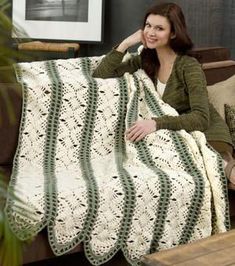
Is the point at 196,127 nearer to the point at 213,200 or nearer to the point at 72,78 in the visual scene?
the point at 213,200

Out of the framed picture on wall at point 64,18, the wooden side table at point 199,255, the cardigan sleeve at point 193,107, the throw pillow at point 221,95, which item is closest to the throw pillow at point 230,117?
the throw pillow at point 221,95

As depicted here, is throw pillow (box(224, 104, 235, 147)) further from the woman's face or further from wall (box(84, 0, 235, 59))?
wall (box(84, 0, 235, 59))

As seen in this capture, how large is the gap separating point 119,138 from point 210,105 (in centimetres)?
51

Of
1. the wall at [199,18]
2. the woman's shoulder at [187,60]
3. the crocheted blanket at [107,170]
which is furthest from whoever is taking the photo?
the wall at [199,18]

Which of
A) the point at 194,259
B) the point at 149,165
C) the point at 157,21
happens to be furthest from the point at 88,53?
the point at 194,259

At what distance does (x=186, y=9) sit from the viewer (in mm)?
4324

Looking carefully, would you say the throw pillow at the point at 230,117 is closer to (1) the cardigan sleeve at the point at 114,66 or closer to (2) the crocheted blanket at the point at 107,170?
(2) the crocheted blanket at the point at 107,170

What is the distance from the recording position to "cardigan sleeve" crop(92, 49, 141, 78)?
292 cm

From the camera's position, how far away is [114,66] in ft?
9.62

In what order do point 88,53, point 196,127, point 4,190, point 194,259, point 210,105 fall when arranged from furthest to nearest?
point 88,53, point 210,105, point 196,127, point 194,259, point 4,190

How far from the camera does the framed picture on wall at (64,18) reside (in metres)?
4.75

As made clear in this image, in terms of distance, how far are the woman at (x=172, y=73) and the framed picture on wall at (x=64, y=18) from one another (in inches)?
71.4

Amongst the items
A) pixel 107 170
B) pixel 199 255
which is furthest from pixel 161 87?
pixel 199 255

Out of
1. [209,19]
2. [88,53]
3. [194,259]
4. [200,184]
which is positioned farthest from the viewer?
[88,53]
